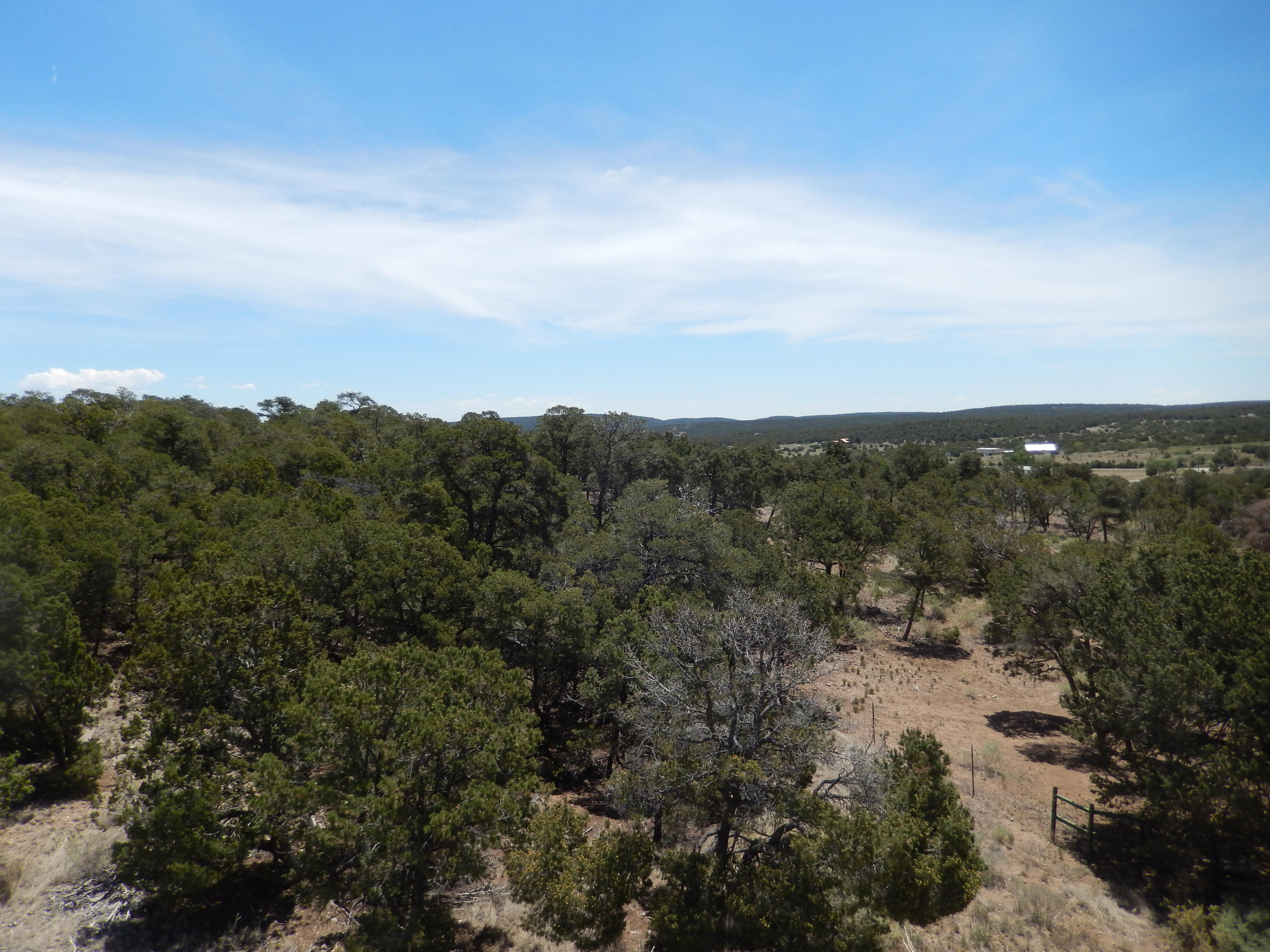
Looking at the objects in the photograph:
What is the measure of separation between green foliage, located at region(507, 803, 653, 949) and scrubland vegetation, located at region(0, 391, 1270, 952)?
0.07m

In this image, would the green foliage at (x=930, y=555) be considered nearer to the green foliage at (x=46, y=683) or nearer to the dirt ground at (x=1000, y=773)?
the dirt ground at (x=1000, y=773)

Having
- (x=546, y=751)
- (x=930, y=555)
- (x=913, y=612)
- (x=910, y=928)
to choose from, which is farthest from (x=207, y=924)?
(x=913, y=612)

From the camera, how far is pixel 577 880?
10.2m

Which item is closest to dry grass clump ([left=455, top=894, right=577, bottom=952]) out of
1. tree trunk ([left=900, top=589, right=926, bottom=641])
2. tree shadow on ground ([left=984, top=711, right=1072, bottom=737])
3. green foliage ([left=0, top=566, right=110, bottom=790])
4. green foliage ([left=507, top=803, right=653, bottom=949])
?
green foliage ([left=507, top=803, right=653, bottom=949])

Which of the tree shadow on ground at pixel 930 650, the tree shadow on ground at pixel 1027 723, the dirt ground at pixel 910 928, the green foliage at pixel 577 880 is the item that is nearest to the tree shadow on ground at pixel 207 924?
the dirt ground at pixel 910 928

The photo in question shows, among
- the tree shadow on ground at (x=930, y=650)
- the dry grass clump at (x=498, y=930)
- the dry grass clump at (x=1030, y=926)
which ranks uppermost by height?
the dry grass clump at (x=498, y=930)

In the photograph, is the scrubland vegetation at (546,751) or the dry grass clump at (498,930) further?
the dry grass clump at (498,930)

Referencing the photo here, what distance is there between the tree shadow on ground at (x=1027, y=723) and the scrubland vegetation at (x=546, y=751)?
1.77ft

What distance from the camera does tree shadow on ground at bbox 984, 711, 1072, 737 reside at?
2172 centimetres

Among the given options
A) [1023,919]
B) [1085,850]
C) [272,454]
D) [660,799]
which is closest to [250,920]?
[660,799]

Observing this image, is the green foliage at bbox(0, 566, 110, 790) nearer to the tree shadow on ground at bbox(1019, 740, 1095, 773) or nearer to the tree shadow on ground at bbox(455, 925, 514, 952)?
the tree shadow on ground at bbox(455, 925, 514, 952)

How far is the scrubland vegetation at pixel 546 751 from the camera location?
9688 mm

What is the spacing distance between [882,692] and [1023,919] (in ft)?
44.8

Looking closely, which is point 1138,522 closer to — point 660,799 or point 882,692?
point 882,692
